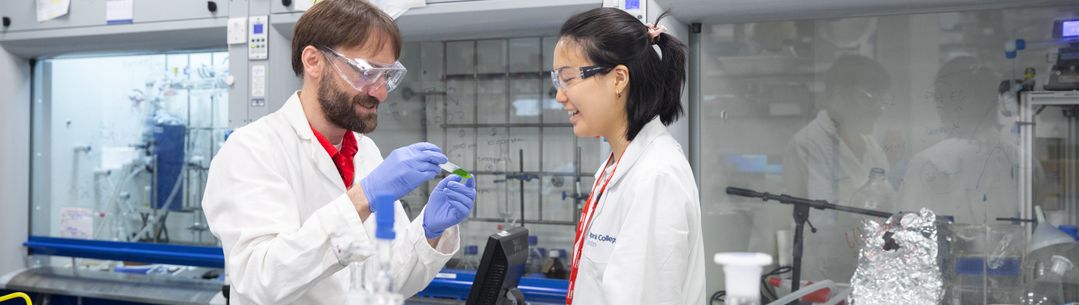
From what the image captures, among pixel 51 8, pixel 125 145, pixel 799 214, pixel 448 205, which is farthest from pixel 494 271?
pixel 125 145

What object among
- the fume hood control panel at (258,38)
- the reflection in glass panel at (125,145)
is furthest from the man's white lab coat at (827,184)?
the reflection in glass panel at (125,145)

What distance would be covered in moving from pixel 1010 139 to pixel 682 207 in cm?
168

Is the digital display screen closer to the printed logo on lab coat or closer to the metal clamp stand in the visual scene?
the metal clamp stand

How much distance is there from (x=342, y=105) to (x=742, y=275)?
94 cm

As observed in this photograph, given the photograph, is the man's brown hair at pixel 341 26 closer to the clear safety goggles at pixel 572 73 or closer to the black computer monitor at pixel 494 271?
the clear safety goggles at pixel 572 73

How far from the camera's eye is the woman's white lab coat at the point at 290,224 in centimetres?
125

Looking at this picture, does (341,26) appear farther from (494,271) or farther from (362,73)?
(494,271)

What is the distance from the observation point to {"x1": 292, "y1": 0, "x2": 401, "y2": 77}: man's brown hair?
151cm

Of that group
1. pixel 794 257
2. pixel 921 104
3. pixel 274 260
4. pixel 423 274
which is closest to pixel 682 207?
pixel 423 274

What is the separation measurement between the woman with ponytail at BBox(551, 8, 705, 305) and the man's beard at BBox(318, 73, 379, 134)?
0.38m

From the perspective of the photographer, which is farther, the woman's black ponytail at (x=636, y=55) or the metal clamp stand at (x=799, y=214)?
the metal clamp stand at (x=799, y=214)

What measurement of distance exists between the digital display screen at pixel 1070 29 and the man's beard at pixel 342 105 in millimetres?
1994

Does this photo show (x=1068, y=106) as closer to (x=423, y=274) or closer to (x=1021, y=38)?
(x=1021, y=38)

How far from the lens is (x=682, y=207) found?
1387 millimetres
